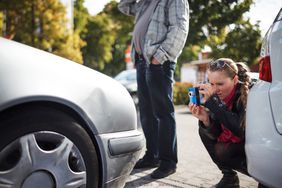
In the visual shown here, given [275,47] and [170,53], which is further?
[170,53]

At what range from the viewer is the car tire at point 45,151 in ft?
5.53

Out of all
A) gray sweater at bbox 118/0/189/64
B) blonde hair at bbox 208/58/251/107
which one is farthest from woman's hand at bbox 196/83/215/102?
gray sweater at bbox 118/0/189/64

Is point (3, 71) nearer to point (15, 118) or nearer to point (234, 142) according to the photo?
point (15, 118)

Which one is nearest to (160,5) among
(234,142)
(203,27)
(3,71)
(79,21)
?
(234,142)

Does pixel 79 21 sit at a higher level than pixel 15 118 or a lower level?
higher

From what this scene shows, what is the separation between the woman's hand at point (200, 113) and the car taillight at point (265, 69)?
677mm

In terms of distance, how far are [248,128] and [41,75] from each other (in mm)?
1087

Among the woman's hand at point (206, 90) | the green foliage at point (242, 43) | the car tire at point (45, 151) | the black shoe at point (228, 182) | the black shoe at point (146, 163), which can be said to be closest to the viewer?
the car tire at point (45, 151)

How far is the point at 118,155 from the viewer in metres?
2.10

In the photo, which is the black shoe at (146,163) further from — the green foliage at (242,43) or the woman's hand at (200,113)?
the green foliage at (242,43)

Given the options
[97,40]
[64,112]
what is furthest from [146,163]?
[97,40]

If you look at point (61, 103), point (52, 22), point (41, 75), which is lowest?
point (61, 103)

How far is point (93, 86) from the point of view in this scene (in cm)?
202

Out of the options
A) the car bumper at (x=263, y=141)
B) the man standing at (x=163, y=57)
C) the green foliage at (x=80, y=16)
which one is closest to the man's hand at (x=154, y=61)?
the man standing at (x=163, y=57)
